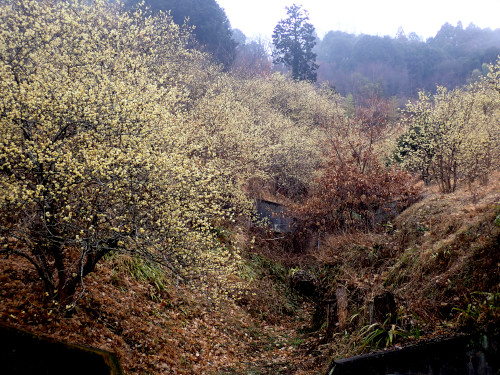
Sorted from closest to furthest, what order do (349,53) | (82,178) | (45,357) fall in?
(45,357), (82,178), (349,53)

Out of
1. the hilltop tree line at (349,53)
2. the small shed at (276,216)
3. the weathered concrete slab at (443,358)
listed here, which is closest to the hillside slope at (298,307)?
the weathered concrete slab at (443,358)

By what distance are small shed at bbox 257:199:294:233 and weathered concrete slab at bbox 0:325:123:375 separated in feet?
51.2

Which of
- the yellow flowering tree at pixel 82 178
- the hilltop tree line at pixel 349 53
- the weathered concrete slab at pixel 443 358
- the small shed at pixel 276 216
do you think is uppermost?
the hilltop tree line at pixel 349 53

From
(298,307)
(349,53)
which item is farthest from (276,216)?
(349,53)

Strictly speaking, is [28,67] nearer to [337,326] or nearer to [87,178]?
[87,178]

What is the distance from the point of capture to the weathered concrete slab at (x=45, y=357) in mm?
3855

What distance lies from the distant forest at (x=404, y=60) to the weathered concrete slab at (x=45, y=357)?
58678 millimetres

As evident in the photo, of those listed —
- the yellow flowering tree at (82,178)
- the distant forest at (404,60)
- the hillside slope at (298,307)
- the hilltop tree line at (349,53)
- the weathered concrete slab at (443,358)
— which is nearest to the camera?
the weathered concrete slab at (443,358)

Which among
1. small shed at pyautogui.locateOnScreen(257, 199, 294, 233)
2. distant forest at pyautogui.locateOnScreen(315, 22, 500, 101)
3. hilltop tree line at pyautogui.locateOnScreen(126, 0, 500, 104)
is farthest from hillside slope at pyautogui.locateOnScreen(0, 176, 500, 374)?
distant forest at pyautogui.locateOnScreen(315, 22, 500, 101)

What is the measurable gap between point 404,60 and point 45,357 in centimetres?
8234

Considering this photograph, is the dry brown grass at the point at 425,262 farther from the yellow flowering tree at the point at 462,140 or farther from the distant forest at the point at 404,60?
the distant forest at the point at 404,60

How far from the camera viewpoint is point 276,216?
2092 centimetres

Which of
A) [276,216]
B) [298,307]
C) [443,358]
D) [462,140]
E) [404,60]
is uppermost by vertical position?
[404,60]

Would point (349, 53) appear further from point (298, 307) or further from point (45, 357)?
point (45, 357)
